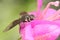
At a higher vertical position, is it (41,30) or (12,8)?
(41,30)

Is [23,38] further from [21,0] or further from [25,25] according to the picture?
[21,0]

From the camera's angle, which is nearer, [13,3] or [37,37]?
[37,37]

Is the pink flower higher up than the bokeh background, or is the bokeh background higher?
the pink flower

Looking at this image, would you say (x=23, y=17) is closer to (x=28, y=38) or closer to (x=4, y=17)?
(x=28, y=38)

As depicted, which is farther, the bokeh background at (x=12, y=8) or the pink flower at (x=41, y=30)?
the bokeh background at (x=12, y=8)

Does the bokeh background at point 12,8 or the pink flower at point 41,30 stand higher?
the pink flower at point 41,30

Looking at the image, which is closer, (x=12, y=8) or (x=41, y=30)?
(x=41, y=30)

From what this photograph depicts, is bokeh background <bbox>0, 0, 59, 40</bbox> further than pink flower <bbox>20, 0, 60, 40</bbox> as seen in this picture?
Yes

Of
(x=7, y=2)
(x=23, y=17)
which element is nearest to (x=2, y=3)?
(x=7, y=2)

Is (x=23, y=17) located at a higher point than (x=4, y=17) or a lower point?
higher
